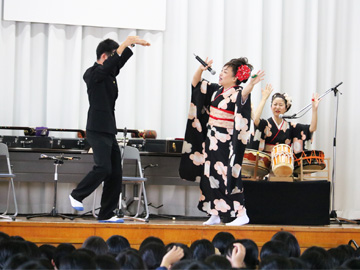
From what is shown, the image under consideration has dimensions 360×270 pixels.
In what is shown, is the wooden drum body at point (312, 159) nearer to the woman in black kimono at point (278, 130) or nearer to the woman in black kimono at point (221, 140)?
the woman in black kimono at point (278, 130)

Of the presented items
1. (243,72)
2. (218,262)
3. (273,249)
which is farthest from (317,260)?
(243,72)

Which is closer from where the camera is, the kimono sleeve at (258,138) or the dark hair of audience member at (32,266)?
the dark hair of audience member at (32,266)

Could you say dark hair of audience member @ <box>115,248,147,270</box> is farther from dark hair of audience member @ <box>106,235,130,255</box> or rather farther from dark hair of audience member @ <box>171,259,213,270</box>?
dark hair of audience member @ <box>106,235,130,255</box>

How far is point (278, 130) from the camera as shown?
7168 mm

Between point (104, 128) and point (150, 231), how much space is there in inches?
41.1

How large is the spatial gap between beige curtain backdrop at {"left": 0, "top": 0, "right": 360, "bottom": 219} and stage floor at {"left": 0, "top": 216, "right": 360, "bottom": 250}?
2617 millimetres

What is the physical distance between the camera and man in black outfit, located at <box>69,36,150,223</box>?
551cm

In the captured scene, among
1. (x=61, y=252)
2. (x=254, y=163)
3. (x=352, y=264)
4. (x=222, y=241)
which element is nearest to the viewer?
(x=352, y=264)

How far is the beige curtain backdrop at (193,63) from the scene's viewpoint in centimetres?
795

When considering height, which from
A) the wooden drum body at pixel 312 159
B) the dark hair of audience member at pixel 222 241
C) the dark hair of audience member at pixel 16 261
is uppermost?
the wooden drum body at pixel 312 159

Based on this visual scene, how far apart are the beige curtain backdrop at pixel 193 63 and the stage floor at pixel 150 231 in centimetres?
262

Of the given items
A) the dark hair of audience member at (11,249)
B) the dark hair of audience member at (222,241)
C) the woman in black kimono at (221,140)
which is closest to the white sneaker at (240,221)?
the woman in black kimono at (221,140)

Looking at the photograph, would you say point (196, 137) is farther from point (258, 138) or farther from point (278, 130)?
point (278, 130)

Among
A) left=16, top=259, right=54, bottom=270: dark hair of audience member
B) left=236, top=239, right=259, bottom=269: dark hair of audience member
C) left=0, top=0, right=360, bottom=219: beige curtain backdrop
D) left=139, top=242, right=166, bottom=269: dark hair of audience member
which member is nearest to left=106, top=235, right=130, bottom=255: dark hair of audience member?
left=139, top=242, right=166, bottom=269: dark hair of audience member
